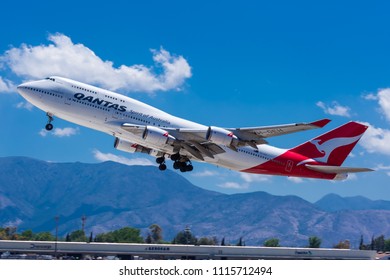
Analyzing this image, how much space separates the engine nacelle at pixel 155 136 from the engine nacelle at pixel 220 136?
3.46m

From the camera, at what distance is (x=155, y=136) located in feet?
170

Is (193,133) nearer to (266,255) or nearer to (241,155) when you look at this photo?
(241,155)

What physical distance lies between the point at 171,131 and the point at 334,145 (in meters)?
17.4

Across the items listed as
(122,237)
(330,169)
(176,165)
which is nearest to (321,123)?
(330,169)

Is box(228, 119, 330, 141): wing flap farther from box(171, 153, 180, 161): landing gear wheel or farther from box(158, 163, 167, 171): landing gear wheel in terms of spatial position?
box(158, 163, 167, 171): landing gear wheel

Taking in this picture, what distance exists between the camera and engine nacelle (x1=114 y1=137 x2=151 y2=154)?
6002 centimetres

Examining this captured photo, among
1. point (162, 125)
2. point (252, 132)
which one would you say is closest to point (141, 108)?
point (162, 125)

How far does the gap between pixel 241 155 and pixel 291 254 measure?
23287 mm

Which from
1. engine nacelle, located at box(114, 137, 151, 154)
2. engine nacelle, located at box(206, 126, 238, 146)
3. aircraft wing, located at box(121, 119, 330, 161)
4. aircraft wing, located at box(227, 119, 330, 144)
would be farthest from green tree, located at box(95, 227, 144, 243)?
aircraft wing, located at box(227, 119, 330, 144)

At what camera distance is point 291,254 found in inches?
2970

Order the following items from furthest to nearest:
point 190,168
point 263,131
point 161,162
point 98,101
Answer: point 161,162
point 190,168
point 98,101
point 263,131

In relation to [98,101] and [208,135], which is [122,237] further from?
[208,135]

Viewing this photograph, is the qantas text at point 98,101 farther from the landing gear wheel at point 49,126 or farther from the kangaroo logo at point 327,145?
the kangaroo logo at point 327,145

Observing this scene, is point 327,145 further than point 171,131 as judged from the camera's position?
Yes
